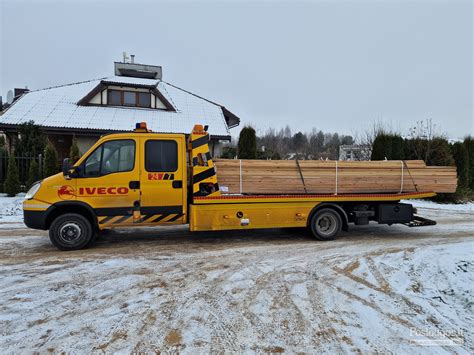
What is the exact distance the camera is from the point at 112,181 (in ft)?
20.3

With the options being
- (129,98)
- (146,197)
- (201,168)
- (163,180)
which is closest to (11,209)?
(146,197)

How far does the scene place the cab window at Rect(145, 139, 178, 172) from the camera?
635cm

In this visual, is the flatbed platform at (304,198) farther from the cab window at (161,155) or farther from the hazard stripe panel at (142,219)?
the cab window at (161,155)

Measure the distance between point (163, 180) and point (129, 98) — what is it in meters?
16.5

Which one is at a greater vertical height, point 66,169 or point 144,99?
point 144,99

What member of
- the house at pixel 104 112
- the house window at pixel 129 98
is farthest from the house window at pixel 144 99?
the house window at pixel 129 98

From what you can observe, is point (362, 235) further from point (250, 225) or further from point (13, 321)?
point (13, 321)

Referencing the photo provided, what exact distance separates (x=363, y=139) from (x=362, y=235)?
49.5ft

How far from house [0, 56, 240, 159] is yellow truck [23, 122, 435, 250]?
11964 mm

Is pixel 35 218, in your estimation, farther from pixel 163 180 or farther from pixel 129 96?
pixel 129 96

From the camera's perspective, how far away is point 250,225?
6.84 metres

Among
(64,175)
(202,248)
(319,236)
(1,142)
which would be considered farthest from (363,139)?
(1,142)

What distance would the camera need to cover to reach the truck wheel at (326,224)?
714 cm

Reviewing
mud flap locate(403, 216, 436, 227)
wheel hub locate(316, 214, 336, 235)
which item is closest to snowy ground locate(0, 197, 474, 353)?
wheel hub locate(316, 214, 336, 235)
